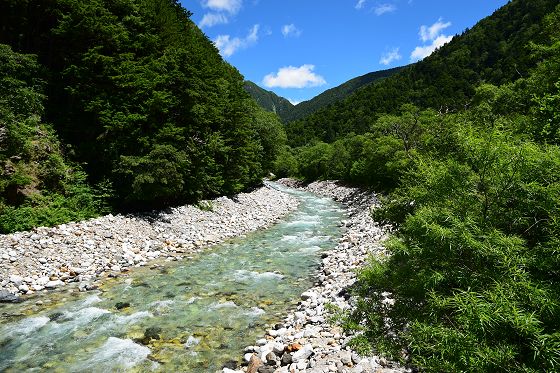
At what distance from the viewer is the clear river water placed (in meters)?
7.84

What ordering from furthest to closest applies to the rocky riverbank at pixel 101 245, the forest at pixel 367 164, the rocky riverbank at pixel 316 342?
the rocky riverbank at pixel 101 245 < the rocky riverbank at pixel 316 342 < the forest at pixel 367 164

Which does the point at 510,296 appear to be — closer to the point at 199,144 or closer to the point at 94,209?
the point at 94,209

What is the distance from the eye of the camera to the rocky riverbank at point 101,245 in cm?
1218

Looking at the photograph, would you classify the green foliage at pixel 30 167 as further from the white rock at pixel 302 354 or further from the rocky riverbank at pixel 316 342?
the white rock at pixel 302 354

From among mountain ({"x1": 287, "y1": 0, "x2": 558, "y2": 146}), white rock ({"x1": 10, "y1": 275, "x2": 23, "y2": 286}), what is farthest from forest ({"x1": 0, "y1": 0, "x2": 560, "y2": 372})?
mountain ({"x1": 287, "y1": 0, "x2": 558, "y2": 146})

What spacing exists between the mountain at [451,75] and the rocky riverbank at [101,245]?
227 feet

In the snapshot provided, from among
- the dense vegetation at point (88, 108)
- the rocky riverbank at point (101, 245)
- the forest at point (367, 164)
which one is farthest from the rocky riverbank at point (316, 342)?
the dense vegetation at point (88, 108)

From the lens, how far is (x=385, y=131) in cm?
4144

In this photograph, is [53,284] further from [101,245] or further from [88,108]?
[88,108]

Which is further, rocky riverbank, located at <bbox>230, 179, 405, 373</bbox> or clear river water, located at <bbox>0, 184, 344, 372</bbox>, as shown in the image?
clear river water, located at <bbox>0, 184, 344, 372</bbox>

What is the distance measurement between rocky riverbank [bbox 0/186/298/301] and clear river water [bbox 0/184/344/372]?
3.50 ft

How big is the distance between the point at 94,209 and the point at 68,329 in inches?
394

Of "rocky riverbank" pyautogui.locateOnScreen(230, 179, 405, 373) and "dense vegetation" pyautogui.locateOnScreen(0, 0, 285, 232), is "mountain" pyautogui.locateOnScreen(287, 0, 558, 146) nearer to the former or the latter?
"dense vegetation" pyautogui.locateOnScreen(0, 0, 285, 232)

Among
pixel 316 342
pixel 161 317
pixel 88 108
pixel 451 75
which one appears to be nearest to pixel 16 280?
pixel 161 317
